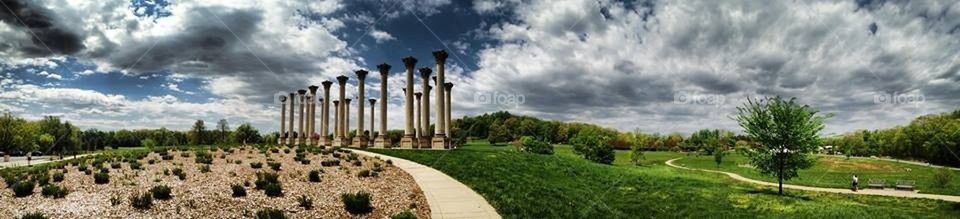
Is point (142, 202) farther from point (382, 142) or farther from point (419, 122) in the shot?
point (419, 122)

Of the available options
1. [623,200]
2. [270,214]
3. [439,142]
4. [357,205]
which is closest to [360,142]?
[439,142]

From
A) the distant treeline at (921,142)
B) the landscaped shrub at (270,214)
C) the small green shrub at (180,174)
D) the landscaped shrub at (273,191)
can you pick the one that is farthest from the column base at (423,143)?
the distant treeline at (921,142)

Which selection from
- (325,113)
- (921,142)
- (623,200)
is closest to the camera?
(623,200)

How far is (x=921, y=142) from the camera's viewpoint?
3036 inches

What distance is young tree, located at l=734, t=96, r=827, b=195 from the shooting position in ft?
86.2

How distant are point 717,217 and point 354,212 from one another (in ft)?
40.8

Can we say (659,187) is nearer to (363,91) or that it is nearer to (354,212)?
(354,212)

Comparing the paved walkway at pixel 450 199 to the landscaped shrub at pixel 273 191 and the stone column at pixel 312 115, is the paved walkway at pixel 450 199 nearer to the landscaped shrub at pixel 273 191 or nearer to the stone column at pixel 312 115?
the landscaped shrub at pixel 273 191

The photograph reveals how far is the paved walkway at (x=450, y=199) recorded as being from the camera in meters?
13.1

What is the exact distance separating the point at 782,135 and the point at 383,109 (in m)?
32.4

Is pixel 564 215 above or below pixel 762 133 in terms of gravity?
below

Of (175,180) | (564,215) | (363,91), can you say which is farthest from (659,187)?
(363,91)

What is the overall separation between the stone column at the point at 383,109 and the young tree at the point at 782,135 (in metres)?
29.2

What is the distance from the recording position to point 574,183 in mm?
24125
